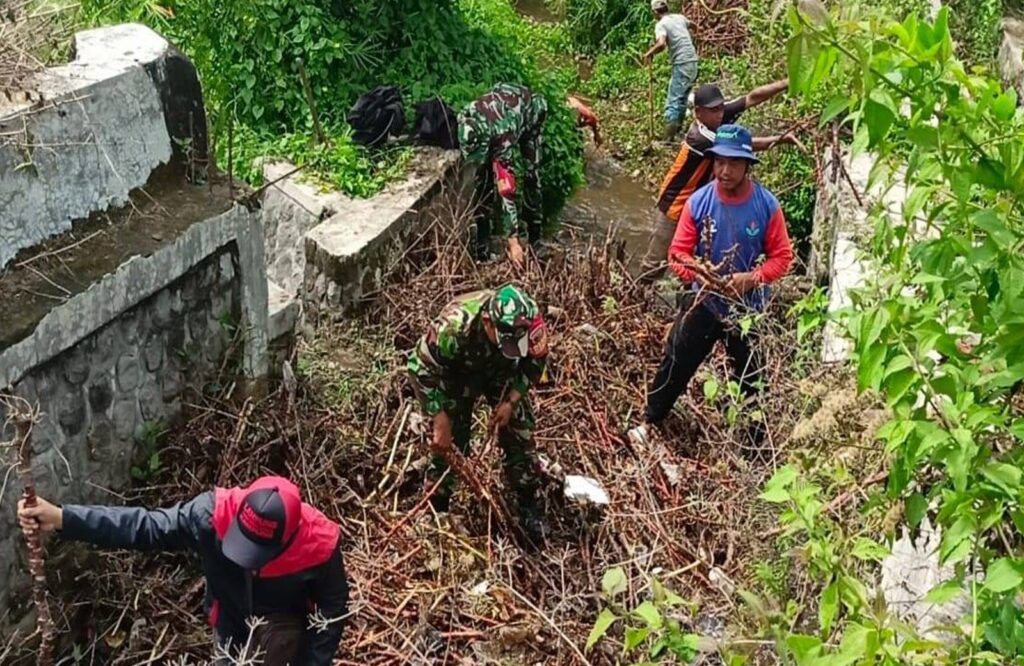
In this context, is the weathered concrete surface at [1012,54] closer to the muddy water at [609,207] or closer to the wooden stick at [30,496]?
the muddy water at [609,207]

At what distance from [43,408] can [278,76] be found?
169 inches

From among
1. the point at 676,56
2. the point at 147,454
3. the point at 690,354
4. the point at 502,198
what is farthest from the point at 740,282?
the point at 676,56

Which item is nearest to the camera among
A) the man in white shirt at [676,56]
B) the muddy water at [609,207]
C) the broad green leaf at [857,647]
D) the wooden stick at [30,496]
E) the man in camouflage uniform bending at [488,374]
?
→ the broad green leaf at [857,647]

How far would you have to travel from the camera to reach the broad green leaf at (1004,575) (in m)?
2.14

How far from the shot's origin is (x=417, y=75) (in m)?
8.05

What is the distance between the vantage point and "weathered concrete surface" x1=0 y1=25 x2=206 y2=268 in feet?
12.4

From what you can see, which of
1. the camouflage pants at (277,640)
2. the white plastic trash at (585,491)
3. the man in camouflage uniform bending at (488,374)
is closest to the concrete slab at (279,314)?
the man in camouflage uniform bending at (488,374)

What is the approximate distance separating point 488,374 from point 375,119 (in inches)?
117

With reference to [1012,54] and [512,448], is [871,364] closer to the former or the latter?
[512,448]

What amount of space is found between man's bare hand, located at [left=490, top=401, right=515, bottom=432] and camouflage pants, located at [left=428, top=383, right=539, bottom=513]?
29mm

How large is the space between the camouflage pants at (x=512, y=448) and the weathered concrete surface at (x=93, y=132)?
168 cm

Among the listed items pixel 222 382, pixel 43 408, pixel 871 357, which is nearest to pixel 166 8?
pixel 222 382

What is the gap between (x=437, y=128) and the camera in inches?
295

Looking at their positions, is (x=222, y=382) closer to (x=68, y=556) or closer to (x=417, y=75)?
(x=68, y=556)
